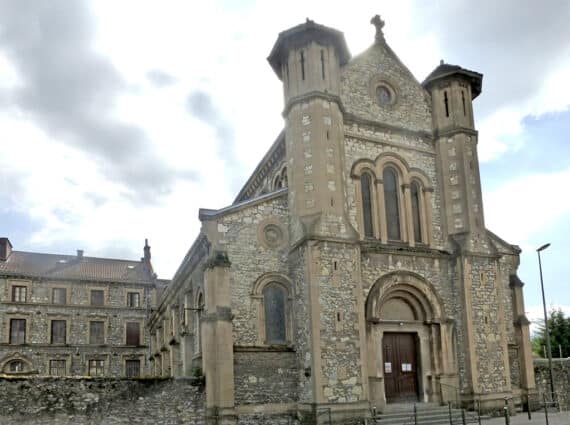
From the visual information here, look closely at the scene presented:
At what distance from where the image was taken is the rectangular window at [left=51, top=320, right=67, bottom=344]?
49.3m

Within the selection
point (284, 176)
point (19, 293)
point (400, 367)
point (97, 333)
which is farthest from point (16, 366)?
point (400, 367)

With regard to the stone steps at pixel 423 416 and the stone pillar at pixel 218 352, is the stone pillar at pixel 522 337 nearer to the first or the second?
the stone steps at pixel 423 416

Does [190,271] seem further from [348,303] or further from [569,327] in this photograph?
[569,327]

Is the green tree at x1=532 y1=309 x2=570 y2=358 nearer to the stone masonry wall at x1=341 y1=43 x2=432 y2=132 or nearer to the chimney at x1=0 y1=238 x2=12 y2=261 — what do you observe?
the stone masonry wall at x1=341 y1=43 x2=432 y2=132

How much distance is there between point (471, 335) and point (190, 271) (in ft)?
39.3

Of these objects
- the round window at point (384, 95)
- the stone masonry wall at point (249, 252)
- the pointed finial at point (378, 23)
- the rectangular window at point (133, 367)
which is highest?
the pointed finial at point (378, 23)

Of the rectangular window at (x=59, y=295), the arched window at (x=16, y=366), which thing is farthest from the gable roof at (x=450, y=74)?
the arched window at (x=16, y=366)

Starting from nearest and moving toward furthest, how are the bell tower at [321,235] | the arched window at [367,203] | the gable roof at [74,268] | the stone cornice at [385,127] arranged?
the bell tower at [321,235], the arched window at [367,203], the stone cornice at [385,127], the gable roof at [74,268]

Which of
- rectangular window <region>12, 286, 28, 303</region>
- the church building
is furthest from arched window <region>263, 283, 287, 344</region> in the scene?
rectangular window <region>12, 286, 28, 303</region>

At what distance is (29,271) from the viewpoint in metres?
50.9

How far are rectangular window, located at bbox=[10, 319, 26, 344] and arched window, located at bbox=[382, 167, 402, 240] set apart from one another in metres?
35.6

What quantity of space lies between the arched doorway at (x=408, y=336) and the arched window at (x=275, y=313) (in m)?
2.96

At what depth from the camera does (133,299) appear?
53.0 m

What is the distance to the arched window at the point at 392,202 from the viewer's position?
79.5 ft
